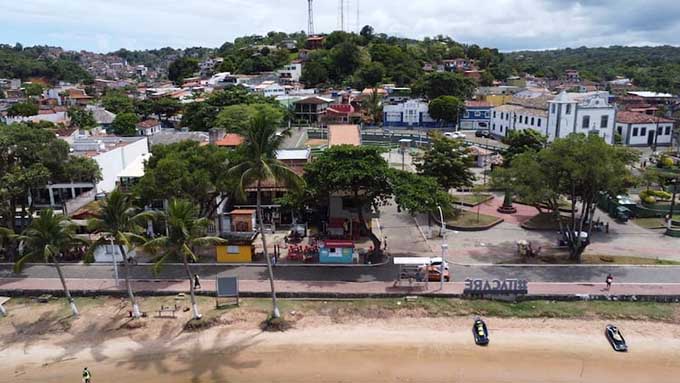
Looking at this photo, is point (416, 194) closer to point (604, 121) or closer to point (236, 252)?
point (236, 252)

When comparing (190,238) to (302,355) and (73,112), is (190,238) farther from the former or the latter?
(73,112)

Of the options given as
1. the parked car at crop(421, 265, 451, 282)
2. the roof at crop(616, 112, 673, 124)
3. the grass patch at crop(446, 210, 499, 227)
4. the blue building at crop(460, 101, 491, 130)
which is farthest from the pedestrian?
the blue building at crop(460, 101, 491, 130)

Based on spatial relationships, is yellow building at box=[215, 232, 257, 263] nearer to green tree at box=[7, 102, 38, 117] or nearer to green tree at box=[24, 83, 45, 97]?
green tree at box=[7, 102, 38, 117]

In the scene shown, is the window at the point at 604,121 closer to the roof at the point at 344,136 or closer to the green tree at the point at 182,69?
the roof at the point at 344,136

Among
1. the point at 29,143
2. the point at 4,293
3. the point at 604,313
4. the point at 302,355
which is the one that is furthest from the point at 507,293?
the point at 29,143

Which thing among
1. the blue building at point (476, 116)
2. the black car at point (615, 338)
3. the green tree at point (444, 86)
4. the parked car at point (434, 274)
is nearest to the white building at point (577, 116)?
the blue building at point (476, 116)

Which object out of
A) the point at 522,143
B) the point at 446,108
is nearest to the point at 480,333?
the point at 522,143
